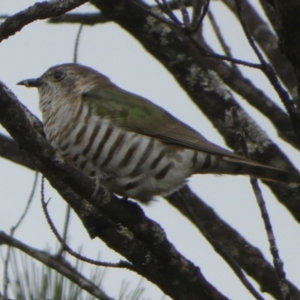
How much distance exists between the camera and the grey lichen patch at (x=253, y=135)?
5.04 meters

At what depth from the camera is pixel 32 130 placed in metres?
3.21

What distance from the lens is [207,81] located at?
530cm

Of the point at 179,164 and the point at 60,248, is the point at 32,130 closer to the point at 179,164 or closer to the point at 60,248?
the point at 60,248

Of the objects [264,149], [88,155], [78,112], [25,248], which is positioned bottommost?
[25,248]

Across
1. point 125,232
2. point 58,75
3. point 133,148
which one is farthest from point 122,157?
point 58,75

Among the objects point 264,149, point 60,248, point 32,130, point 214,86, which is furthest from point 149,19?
point 32,130

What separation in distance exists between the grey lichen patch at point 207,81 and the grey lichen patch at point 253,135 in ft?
0.55

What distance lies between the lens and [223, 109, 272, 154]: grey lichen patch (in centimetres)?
504

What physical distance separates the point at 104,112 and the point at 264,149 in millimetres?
1031

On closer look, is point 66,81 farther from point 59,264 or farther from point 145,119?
point 59,264

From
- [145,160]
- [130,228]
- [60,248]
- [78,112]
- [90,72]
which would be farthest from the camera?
[90,72]

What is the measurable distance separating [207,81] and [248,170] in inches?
36.4

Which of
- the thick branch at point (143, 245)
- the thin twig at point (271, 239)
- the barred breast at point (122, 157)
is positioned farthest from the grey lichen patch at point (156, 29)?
the thin twig at point (271, 239)

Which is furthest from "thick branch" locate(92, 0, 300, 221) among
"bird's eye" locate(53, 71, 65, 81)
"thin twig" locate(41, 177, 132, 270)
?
"thin twig" locate(41, 177, 132, 270)
